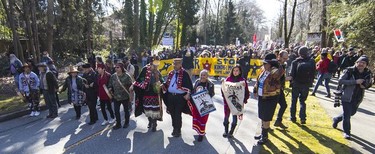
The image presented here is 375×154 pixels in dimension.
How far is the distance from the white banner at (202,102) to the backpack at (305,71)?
2.40 metres

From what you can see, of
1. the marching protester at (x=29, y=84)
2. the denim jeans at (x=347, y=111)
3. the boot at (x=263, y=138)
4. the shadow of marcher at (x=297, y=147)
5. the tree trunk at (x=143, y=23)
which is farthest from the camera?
the tree trunk at (x=143, y=23)

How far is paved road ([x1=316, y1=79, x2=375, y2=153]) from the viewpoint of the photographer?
6.40m

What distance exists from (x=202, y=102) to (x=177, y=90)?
0.63 metres

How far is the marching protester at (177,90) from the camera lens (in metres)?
6.98

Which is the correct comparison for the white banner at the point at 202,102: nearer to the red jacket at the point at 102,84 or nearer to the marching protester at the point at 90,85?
the red jacket at the point at 102,84

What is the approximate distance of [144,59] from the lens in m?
22.9

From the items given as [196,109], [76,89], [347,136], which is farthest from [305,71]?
[76,89]

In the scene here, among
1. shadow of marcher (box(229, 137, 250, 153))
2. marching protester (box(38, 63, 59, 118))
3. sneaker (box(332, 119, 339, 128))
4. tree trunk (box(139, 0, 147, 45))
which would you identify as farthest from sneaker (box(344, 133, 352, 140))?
tree trunk (box(139, 0, 147, 45))

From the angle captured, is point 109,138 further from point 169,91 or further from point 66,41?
point 66,41

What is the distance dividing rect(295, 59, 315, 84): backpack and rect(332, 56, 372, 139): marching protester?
977 millimetres

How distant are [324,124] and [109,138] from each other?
528 centimetres

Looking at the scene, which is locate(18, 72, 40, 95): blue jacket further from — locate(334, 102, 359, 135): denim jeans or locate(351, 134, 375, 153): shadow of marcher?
locate(351, 134, 375, 153): shadow of marcher

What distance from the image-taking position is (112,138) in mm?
7188

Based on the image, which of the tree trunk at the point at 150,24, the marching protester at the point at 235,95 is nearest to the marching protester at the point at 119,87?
the marching protester at the point at 235,95
